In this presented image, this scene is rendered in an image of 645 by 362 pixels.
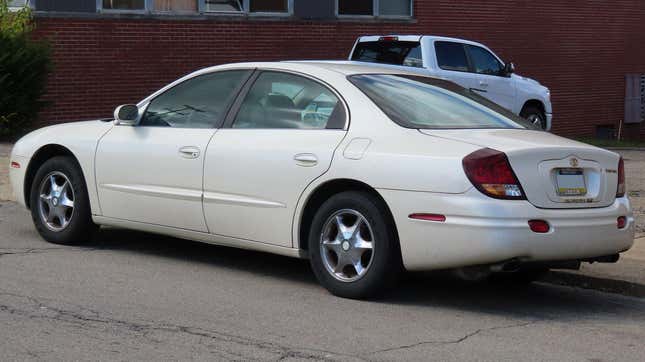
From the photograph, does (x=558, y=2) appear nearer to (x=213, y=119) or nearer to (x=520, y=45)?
(x=520, y=45)

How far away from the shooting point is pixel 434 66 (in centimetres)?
1756

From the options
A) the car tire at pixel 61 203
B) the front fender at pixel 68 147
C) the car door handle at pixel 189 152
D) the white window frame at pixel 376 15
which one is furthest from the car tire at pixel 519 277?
the white window frame at pixel 376 15

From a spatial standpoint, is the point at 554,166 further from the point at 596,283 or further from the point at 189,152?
the point at 189,152

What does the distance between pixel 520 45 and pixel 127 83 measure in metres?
9.27

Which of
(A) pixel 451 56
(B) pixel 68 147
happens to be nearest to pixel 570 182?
(B) pixel 68 147

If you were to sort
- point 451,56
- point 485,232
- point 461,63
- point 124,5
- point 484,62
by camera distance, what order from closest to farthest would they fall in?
point 485,232 → point 451,56 → point 461,63 → point 124,5 → point 484,62

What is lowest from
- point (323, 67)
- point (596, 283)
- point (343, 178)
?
point (596, 283)

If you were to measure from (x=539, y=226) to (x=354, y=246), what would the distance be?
112cm

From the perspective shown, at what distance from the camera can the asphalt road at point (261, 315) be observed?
A: 5809 mm

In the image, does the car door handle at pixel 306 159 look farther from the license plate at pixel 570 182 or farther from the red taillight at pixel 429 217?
the license plate at pixel 570 182

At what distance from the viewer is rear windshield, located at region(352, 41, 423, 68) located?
17.7m

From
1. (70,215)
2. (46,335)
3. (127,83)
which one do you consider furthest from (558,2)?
(46,335)

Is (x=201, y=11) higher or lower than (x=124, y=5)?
lower

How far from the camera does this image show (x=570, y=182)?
687cm
